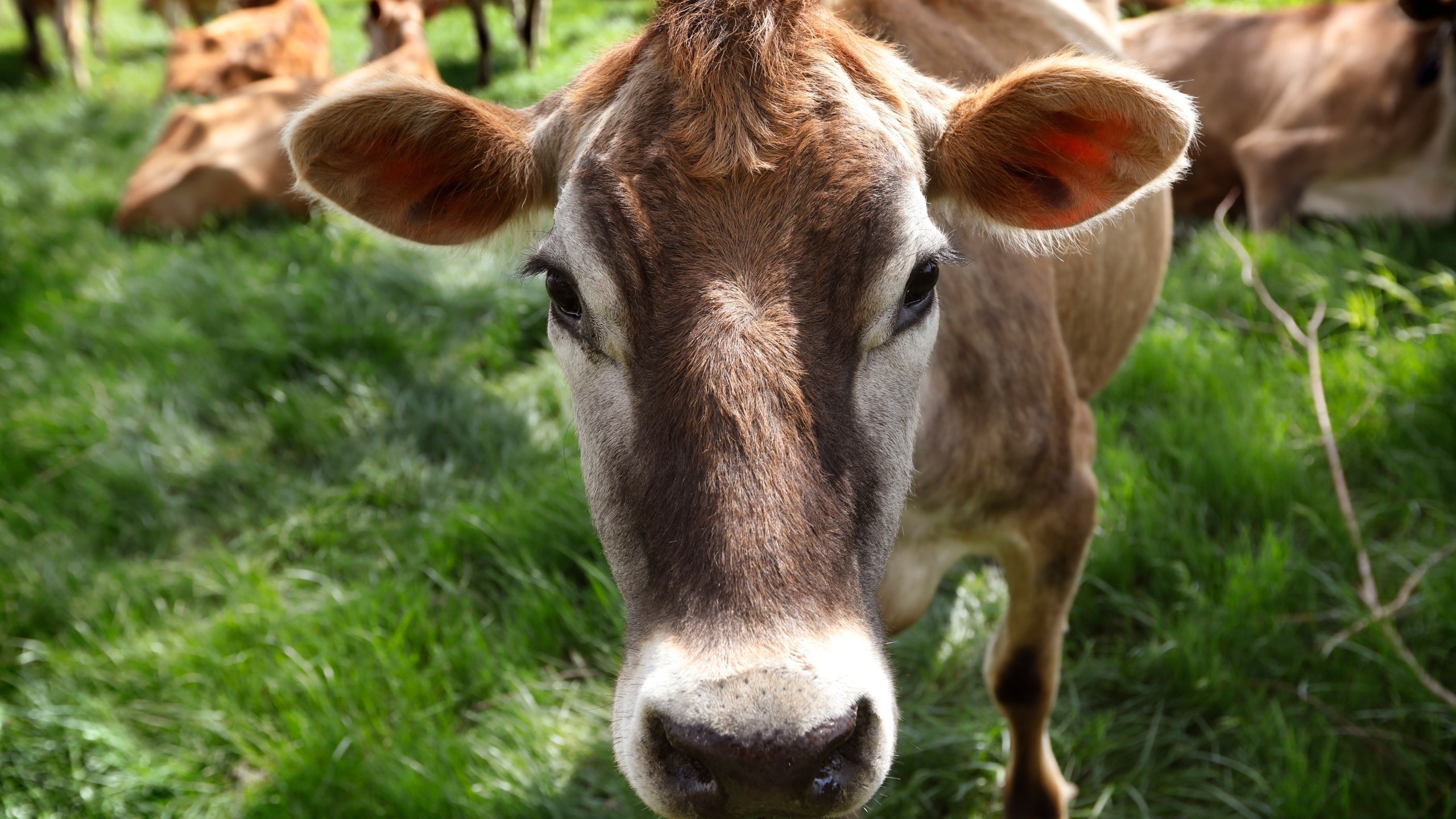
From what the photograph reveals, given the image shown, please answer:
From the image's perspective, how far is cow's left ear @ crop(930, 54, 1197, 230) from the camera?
165 cm

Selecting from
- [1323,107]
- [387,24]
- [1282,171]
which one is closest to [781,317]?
[1282,171]

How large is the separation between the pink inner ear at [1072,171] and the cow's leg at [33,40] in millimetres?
14464

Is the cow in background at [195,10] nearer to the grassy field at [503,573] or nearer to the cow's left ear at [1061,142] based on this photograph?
the grassy field at [503,573]

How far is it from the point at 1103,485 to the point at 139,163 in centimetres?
756

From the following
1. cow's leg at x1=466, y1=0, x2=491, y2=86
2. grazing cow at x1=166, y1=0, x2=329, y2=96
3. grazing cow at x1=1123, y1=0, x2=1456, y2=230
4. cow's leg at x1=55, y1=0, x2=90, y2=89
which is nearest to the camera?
grazing cow at x1=1123, y1=0, x2=1456, y2=230

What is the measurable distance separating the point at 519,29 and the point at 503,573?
734 centimetres

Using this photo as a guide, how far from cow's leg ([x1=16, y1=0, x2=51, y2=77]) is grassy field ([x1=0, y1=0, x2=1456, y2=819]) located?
10342mm

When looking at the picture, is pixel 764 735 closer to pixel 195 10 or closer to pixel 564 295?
pixel 564 295

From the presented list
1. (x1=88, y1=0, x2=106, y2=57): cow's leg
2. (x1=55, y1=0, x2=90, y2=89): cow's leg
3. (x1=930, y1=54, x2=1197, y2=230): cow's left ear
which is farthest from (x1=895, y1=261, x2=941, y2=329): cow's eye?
(x1=88, y1=0, x2=106, y2=57): cow's leg

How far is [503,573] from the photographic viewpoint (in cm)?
314

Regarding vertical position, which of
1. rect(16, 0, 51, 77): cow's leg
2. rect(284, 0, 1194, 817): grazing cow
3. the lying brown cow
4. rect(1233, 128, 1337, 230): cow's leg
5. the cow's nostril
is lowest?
rect(16, 0, 51, 77): cow's leg

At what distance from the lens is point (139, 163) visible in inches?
298

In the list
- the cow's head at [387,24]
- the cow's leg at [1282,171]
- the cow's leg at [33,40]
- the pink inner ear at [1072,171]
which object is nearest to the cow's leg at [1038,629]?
the pink inner ear at [1072,171]

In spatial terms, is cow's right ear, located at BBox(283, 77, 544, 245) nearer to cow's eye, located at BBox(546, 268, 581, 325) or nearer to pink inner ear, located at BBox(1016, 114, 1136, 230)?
cow's eye, located at BBox(546, 268, 581, 325)
